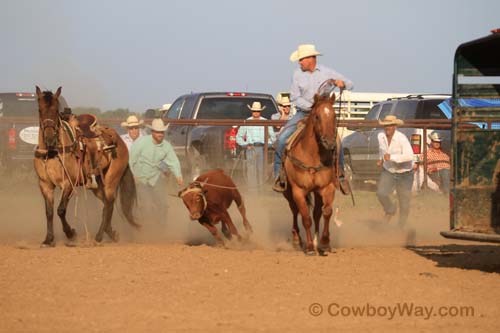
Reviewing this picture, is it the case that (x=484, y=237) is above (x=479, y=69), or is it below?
below

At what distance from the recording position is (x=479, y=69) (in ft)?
36.1

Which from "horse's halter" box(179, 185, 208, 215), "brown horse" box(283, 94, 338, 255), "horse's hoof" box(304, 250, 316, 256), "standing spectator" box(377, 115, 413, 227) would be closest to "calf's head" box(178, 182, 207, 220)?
"horse's halter" box(179, 185, 208, 215)

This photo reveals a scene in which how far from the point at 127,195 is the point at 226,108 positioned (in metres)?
6.32

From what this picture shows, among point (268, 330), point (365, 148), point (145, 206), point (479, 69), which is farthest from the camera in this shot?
point (365, 148)

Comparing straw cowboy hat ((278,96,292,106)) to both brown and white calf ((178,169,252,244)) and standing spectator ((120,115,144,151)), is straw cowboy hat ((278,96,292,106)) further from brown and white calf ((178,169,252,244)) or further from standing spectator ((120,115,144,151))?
brown and white calf ((178,169,252,244))

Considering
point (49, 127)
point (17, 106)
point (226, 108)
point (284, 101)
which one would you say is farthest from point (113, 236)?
point (17, 106)

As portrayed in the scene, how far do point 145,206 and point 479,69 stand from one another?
6.56 m

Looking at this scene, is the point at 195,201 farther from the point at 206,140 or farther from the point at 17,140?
the point at 17,140

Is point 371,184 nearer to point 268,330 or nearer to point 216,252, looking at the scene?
point 216,252

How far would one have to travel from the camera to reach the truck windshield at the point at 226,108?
66.2ft

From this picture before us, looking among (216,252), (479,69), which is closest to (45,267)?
(216,252)

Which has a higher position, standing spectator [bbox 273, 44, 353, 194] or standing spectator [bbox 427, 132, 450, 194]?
standing spectator [bbox 273, 44, 353, 194]

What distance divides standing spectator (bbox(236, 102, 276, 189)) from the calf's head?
19.7ft

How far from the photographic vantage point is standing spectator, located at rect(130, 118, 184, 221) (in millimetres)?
15305
